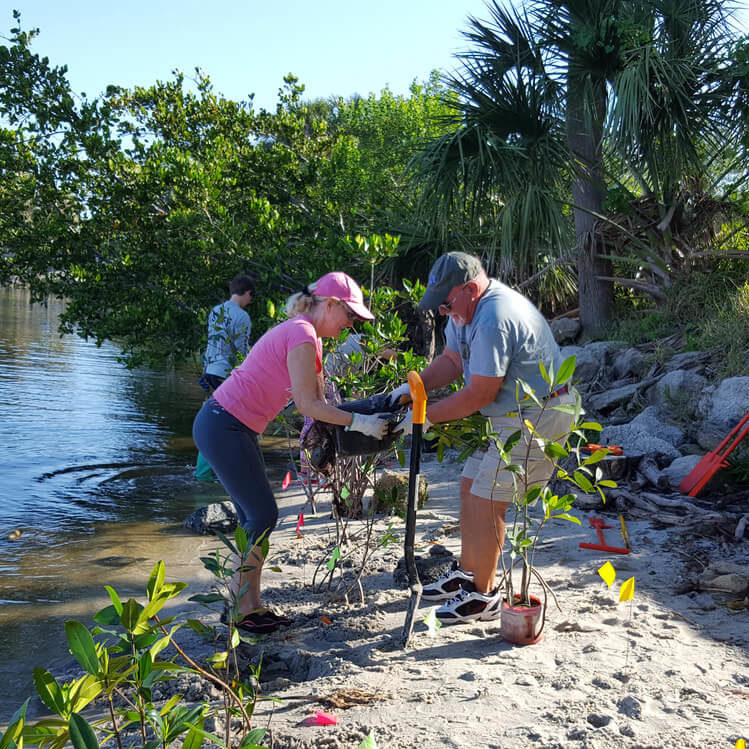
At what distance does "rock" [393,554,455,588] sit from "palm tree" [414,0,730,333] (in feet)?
20.3

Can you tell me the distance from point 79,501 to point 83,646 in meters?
6.57

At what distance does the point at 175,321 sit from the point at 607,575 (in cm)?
819

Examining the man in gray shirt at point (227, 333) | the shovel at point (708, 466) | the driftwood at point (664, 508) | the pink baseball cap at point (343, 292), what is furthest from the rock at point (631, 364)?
the pink baseball cap at point (343, 292)

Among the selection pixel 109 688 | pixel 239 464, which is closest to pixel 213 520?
pixel 239 464

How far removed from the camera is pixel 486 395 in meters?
3.31

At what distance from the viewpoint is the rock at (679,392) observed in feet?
24.0

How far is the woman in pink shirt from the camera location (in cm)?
331

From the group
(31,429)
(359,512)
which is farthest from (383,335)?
(31,429)

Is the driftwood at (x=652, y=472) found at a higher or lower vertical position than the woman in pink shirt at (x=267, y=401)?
lower

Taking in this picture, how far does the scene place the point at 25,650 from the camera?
13.1 ft

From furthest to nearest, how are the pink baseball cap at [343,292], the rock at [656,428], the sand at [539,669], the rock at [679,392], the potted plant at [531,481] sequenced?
the rock at [679,392], the rock at [656,428], the pink baseball cap at [343,292], the potted plant at [531,481], the sand at [539,669]

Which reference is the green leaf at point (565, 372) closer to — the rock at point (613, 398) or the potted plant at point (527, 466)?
the potted plant at point (527, 466)

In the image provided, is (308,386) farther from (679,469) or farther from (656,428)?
(656,428)

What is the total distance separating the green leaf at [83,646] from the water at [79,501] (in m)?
2.30
